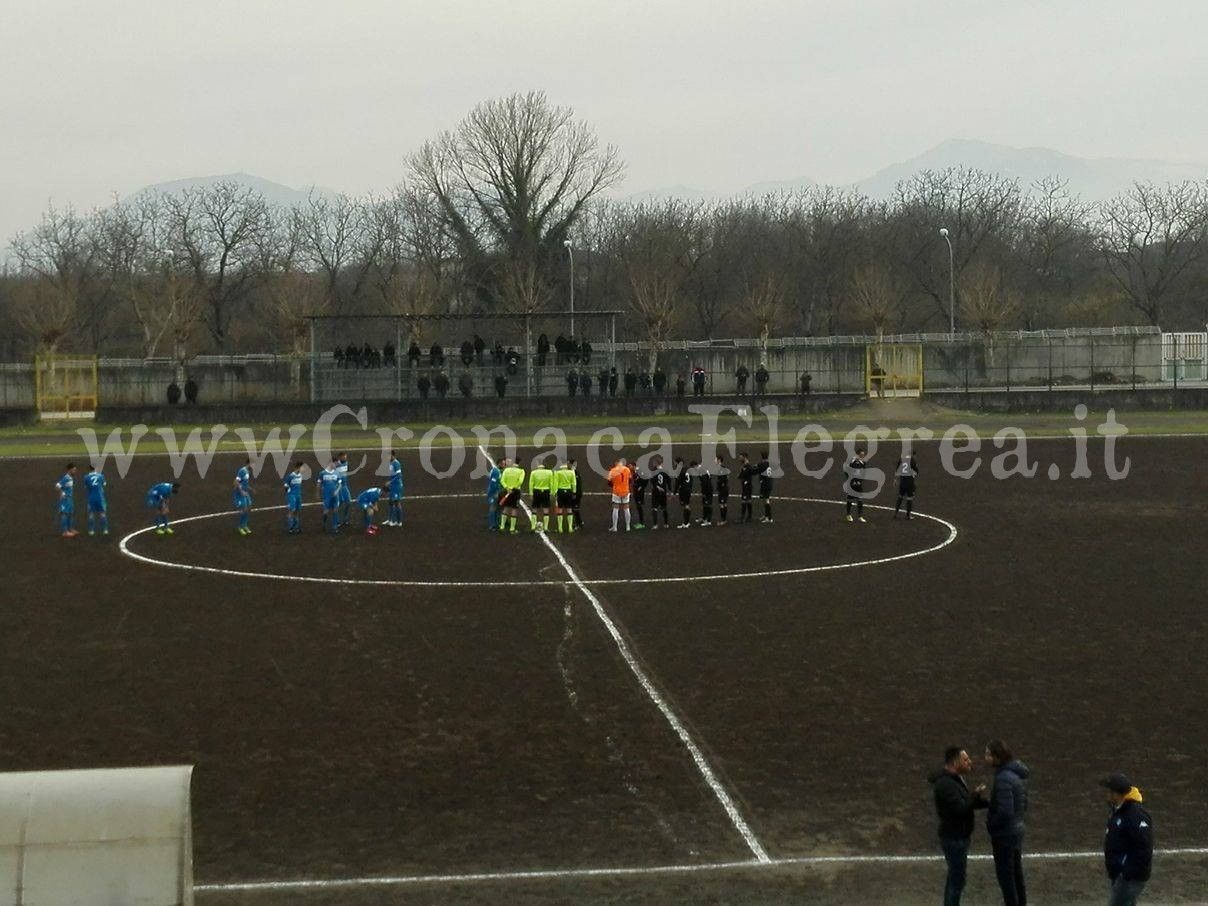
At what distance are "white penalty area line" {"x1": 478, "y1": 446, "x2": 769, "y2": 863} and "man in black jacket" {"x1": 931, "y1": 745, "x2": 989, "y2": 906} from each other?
71.8 inches

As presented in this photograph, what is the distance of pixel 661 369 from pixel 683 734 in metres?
59.0

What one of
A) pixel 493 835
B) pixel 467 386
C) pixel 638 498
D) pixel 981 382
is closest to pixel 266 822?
pixel 493 835

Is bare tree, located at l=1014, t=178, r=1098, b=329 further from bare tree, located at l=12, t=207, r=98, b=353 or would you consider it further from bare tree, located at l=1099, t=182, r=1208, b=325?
bare tree, located at l=12, t=207, r=98, b=353

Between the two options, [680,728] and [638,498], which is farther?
[638,498]

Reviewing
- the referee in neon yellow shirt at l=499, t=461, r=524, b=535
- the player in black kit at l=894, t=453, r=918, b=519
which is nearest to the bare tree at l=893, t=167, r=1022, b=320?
the player in black kit at l=894, t=453, r=918, b=519

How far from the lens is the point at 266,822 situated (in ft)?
41.1

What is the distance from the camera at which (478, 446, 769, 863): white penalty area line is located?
12.2m

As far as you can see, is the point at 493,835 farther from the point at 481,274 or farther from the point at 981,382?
the point at 481,274

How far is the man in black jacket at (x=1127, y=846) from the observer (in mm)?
9609

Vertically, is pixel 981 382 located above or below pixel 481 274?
below

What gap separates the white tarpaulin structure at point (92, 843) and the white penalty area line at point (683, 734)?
5132 millimetres

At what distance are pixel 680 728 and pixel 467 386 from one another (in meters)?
48.0

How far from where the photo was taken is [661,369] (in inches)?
2894

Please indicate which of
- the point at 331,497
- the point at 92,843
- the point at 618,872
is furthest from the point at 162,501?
the point at 92,843
